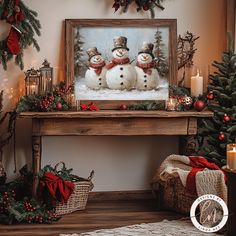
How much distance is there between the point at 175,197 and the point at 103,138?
3.03 ft

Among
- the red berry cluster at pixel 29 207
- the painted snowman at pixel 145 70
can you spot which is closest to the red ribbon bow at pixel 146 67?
the painted snowman at pixel 145 70

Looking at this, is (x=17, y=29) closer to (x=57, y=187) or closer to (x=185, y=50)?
(x=57, y=187)

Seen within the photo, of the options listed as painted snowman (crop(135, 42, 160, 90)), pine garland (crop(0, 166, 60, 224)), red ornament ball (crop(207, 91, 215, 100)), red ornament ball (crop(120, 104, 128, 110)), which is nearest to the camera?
pine garland (crop(0, 166, 60, 224))

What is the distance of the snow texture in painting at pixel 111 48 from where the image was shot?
4.93m

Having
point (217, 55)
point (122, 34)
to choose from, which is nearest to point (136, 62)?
point (122, 34)

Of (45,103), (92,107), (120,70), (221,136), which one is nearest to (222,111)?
(221,136)

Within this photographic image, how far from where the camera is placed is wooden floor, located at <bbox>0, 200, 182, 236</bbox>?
4.05 m

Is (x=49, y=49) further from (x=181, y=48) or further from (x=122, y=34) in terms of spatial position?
(x=181, y=48)

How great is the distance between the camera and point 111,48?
4.95 meters

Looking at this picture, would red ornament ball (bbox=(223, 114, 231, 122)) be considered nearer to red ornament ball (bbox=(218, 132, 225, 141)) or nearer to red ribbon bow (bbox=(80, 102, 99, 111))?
red ornament ball (bbox=(218, 132, 225, 141))

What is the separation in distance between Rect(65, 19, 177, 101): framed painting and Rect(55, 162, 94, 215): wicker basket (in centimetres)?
75

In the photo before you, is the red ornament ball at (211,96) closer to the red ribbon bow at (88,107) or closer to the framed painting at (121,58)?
the framed painting at (121,58)

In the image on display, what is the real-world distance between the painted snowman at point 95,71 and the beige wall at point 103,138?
9.6 inches

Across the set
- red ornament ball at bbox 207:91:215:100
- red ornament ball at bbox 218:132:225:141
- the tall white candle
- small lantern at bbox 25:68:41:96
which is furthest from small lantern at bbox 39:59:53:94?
the tall white candle
